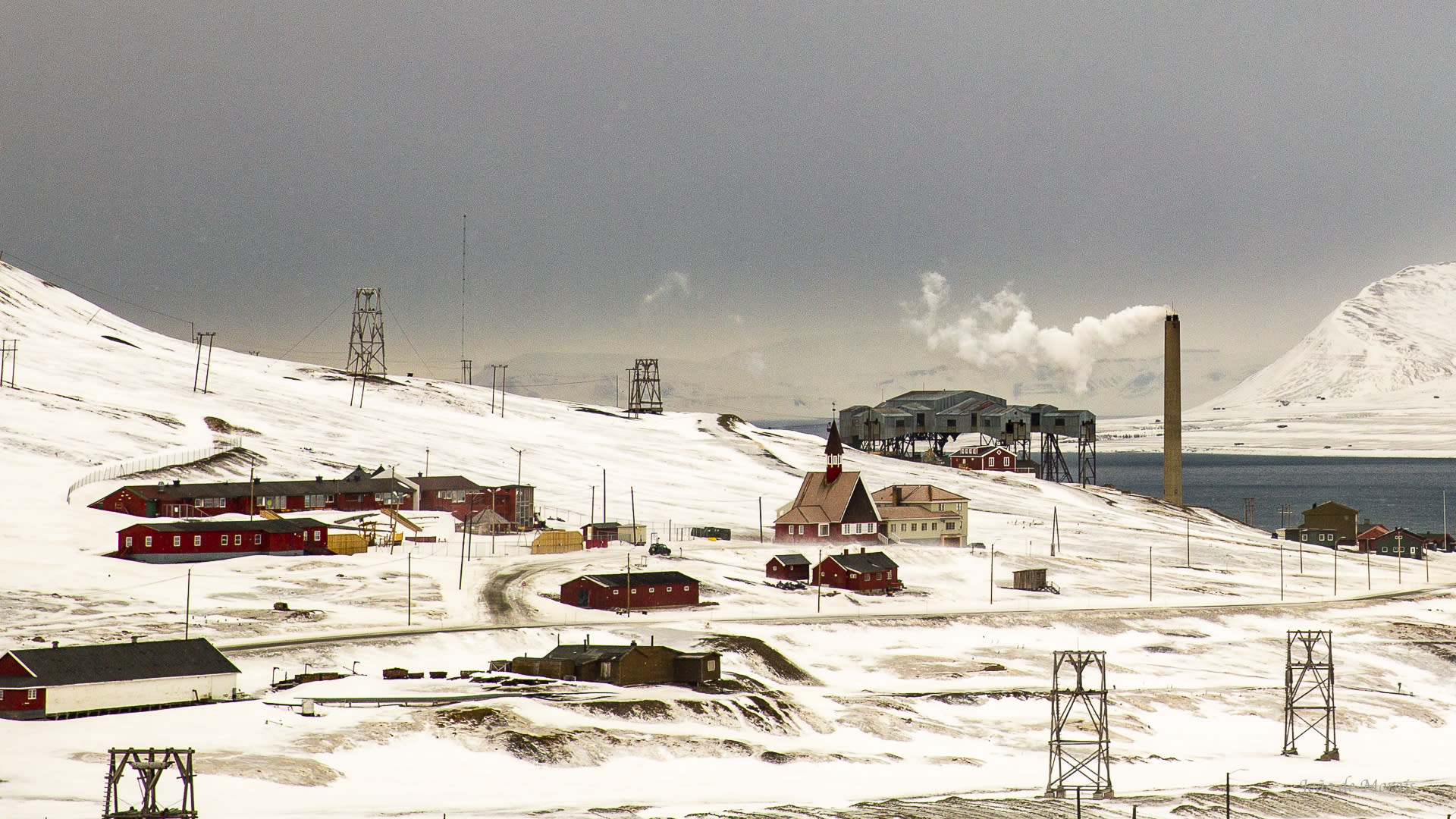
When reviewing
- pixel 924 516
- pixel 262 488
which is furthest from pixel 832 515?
pixel 262 488

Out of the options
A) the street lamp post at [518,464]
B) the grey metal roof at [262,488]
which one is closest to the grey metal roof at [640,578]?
the grey metal roof at [262,488]

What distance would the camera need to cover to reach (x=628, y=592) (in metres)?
85.5

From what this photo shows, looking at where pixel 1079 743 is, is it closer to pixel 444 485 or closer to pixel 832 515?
pixel 832 515

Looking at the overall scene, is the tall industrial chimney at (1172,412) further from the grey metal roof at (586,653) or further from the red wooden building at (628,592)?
the grey metal roof at (586,653)

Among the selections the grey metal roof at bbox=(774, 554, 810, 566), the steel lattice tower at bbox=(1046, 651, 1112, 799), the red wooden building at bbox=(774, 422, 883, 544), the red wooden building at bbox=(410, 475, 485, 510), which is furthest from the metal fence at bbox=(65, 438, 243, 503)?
the steel lattice tower at bbox=(1046, 651, 1112, 799)

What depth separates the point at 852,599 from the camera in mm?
92750

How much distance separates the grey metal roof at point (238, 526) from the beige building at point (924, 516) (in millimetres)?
48418

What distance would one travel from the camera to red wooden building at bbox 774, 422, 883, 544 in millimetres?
117500

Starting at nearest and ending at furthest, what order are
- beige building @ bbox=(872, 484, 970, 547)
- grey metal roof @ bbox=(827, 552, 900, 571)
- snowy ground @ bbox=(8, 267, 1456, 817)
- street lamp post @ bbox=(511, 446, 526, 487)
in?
snowy ground @ bbox=(8, 267, 1456, 817) → grey metal roof @ bbox=(827, 552, 900, 571) → beige building @ bbox=(872, 484, 970, 547) → street lamp post @ bbox=(511, 446, 526, 487)

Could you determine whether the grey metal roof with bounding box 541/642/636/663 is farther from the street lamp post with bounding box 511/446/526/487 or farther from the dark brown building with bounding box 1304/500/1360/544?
the dark brown building with bounding box 1304/500/1360/544

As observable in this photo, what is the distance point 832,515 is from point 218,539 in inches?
1910

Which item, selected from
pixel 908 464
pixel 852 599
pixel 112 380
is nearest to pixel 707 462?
pixel 908 464

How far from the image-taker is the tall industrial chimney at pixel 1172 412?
182 meters

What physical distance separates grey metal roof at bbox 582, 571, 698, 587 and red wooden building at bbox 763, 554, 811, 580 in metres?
11.9
